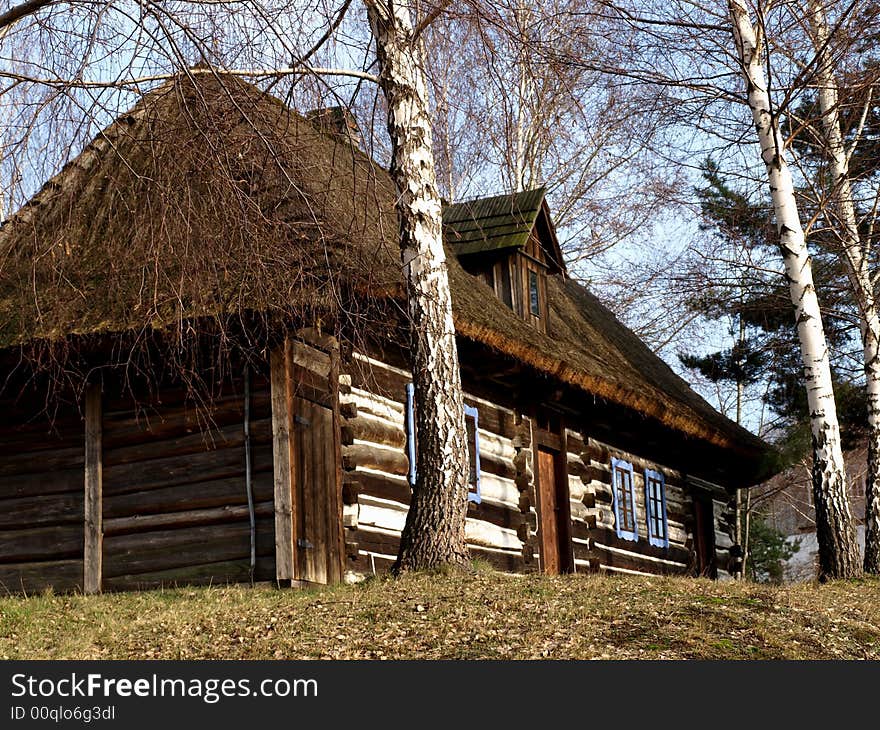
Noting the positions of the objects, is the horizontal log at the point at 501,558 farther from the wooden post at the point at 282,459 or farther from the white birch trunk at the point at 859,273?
the white birch trunk at the point at 859,273

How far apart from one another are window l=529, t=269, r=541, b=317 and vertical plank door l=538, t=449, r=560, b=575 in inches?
73.3

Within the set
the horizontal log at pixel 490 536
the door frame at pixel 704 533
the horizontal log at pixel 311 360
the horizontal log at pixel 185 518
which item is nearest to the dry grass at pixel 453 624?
the horizontal log at pixel 185 518

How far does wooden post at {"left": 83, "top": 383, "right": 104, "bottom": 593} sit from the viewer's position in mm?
11000

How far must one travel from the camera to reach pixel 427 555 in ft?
30.8

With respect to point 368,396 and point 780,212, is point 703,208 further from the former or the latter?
point 368,396

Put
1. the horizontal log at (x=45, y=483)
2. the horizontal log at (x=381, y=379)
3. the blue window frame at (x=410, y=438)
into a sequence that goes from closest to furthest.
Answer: the horizontal log at (x=45, y=483) → the horizontal log at (x=381, y=379) → the blue window frame at (x=410, y=438)

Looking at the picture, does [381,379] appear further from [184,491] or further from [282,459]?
[184,491]

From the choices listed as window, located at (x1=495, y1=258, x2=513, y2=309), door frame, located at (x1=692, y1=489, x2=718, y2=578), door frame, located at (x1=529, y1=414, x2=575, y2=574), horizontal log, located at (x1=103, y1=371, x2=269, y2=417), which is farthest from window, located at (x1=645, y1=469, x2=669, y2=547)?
horizontal log, located at (x1=103, y1=371, x2=269, y2=417)

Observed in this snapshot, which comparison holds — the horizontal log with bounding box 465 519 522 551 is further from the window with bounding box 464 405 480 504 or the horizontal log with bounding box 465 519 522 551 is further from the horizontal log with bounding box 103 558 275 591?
the horizontal log with bounding box 103 558 275 591

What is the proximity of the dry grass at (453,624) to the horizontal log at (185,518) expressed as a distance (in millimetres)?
1194

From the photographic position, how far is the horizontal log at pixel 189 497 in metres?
10.6

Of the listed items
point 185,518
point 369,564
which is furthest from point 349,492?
point 185,518

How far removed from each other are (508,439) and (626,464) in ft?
12.8

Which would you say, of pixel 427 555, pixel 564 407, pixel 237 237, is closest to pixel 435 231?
pixel 237 237
